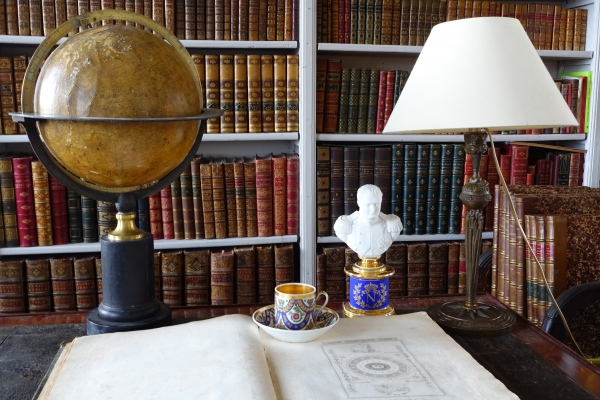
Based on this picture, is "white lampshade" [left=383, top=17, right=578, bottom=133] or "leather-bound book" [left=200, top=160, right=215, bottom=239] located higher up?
"white lampshade" [left=383, top=17, right=578, bottom=133]

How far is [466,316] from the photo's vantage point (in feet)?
3.77

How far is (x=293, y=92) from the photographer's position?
7.09 ft

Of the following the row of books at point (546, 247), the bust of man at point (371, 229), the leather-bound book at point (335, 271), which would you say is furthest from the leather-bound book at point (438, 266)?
the bust of man at point (371, 229)

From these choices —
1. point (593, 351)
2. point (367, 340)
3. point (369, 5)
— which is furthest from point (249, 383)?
point (369, 5)

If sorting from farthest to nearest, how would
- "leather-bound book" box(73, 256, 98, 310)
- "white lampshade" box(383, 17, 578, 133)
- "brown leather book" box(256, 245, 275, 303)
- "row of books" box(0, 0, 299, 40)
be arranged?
"brown leather book" box(256, 245, 275, 303) < "leather-bound book" box(73, 256, 98, 310) < "row of books" box(0, 0, 299, 40) < "white lampshade" box(383, 17, 578, 133)

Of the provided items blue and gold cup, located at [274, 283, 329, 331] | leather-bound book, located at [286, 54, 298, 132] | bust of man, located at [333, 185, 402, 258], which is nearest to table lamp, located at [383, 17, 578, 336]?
bust of man, located at [333, 185, 402, 258]

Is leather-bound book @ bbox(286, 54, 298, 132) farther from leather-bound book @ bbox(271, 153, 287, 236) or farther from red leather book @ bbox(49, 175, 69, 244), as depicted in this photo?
red leather book @ bbox(49, 175, 69, 244)

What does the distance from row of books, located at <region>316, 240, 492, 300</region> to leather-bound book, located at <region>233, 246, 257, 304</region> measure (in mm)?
269

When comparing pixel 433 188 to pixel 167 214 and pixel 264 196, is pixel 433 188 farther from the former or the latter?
pixel 167 214

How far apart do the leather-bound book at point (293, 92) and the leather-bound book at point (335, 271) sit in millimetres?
518

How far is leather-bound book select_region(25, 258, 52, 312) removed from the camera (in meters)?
2.09

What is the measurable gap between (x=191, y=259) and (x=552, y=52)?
1.72 m

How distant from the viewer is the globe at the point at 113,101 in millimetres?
979

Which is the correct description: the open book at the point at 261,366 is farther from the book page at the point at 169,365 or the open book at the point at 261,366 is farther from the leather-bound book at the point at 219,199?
the leather-bound book at the point at 219,199
